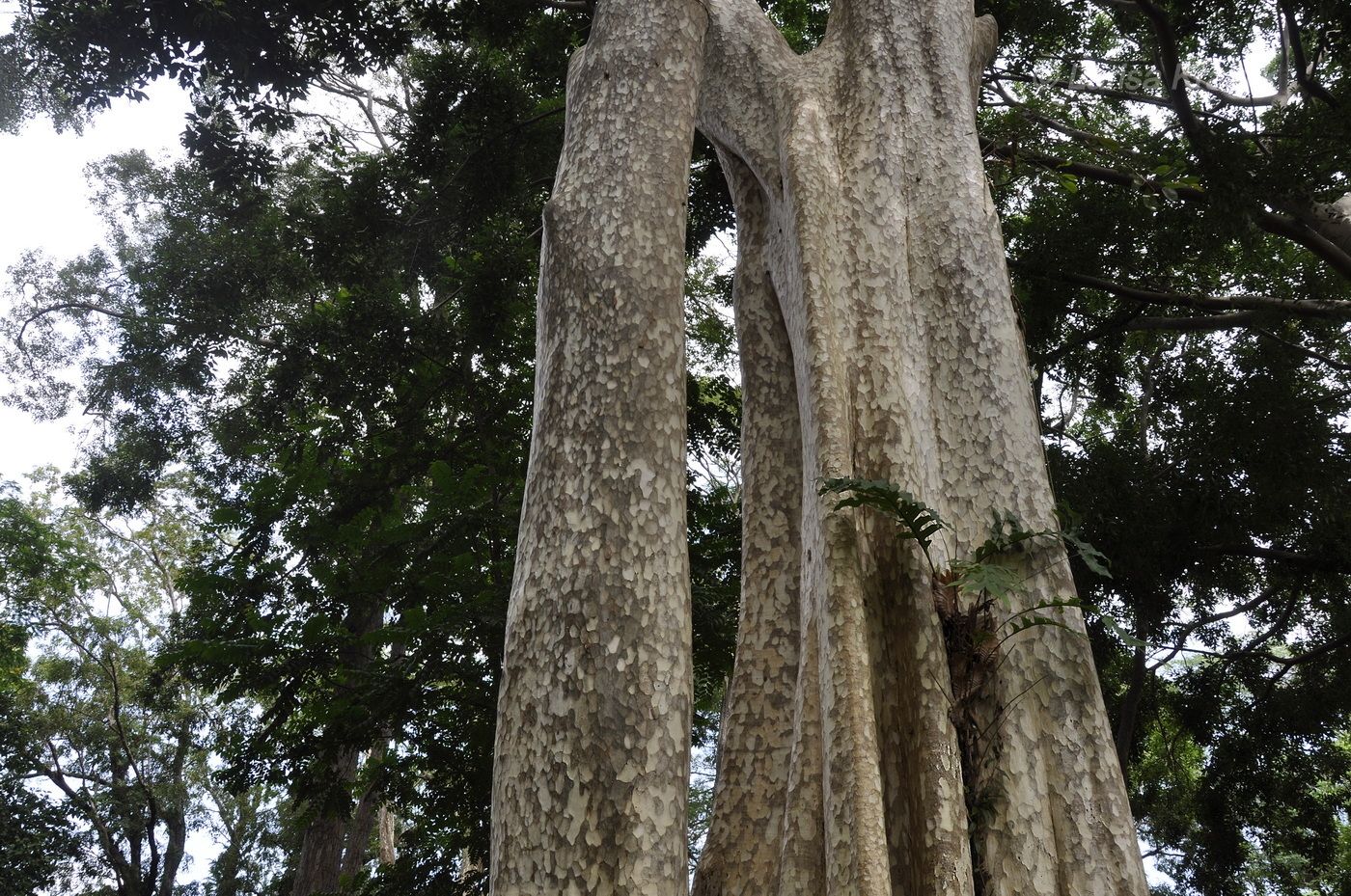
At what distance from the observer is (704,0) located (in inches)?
144

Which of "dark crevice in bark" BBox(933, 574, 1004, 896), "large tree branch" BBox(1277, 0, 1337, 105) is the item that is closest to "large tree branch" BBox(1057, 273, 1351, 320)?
"large tree branch" BBox(1277, 0, 1337, 105)

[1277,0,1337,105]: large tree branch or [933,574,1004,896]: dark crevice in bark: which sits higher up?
[1277,0,1337,105]: large tree branch

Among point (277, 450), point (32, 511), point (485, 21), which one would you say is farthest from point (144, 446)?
point (32, 511)

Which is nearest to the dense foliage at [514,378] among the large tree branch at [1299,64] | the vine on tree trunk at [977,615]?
the large tree branch at [1299,64]

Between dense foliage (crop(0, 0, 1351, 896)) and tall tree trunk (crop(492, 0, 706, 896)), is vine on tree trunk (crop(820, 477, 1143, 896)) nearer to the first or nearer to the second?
tall tree trunk (crop(492, 0, 706, 896))

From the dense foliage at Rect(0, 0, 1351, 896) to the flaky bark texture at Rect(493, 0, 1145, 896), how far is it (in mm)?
2819

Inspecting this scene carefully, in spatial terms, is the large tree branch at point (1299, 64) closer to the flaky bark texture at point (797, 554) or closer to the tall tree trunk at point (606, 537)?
the flaky bark texture at point (797, 554)

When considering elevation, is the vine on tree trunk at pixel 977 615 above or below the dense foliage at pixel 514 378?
below

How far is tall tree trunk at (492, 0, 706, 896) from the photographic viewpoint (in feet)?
7.02

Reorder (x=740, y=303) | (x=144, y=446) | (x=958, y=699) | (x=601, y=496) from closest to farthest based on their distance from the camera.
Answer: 1. (x=601, y=496)
2. (x=958, y=699)
3. (x=740, y=303)
4. (x=144, y=446)

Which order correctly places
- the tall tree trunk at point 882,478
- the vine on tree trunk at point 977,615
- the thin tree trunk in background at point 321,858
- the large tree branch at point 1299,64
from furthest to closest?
the thin tree trunk in background at point 321,858 → the large tree branch at point 1299,64 → the vine on tree trunk at point 977,615 → the tall tree trunk at point 882,478

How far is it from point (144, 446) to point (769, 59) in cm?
952

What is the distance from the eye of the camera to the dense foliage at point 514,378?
6625 millimetres

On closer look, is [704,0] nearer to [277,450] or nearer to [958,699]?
[958,699]
